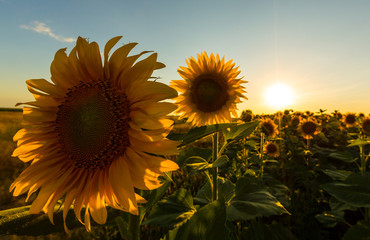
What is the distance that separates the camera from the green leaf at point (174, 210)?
1.54m

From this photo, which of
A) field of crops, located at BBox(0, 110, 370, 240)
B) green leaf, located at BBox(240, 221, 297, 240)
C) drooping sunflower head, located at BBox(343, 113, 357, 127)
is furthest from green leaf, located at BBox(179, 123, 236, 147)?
drooping sunflower head, located at BBox(343, 113, 357, 127)

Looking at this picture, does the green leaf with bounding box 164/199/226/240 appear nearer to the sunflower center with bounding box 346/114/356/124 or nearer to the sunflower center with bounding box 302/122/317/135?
the sunflower center with bounding box 302/122/317/135

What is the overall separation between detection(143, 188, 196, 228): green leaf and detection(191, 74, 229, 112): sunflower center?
1068 mm

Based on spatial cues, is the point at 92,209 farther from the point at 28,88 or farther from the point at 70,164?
the point at 28,88

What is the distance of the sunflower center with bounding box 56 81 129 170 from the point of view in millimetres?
903

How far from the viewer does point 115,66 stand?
2.74 ft

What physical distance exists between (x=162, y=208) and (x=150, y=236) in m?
1.41

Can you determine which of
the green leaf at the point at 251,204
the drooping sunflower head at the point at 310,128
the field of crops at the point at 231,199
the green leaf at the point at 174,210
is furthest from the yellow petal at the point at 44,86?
the drooping sunflower head at the point at 310,128

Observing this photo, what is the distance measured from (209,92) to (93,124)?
5.36 ft

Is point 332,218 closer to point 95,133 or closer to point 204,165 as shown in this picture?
point 204,165

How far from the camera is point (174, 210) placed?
1.69 meters

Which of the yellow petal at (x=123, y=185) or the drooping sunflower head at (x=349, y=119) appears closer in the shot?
the yellow petal at (x=123, y=185)

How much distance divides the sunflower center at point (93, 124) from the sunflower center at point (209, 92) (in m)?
1.56

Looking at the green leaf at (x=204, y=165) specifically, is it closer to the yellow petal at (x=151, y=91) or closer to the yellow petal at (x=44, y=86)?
the yellow petal at (x=151, y=91)
